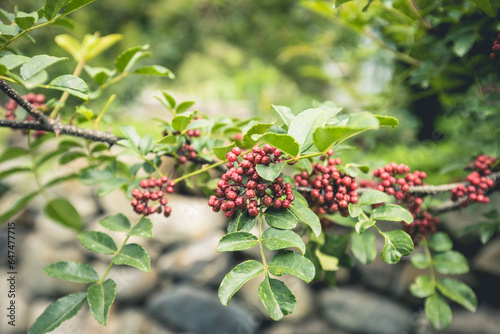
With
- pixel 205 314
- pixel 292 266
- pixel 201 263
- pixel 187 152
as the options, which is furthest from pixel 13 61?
pixel 205 314

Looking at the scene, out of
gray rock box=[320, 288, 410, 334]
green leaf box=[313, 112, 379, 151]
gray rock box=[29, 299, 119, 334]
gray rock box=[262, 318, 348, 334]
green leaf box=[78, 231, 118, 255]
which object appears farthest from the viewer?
gray rock box=[29, 299, 119, 334]

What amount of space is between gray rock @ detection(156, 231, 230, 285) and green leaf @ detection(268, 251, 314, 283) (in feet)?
5.81

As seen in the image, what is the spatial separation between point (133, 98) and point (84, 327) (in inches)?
92.1

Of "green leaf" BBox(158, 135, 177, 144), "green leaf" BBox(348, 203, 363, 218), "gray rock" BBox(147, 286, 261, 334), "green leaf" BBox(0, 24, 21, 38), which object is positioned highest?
"green leaf" BBox(0, 24, 21, 38)

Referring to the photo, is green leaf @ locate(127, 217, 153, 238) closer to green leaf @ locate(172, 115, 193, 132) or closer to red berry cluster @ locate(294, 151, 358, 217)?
green leaf @ locate(172, 115, 193, 132)

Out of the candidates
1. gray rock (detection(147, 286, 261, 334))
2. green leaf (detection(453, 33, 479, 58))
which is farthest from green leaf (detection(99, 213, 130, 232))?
gray rock (detection(147, 286, 261, 334))

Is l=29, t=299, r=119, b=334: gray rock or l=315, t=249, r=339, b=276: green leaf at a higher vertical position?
l=315, t=249, r=339, b=276: green leaf

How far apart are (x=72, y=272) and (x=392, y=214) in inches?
22.7

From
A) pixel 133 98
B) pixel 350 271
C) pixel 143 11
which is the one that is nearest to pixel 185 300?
pixel 350 271

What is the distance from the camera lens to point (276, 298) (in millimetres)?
445

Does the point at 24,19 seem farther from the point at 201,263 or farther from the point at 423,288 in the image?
the point at 201,263

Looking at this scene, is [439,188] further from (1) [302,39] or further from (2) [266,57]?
(2) [266,57]

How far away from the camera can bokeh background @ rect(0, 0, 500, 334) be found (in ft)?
2.65

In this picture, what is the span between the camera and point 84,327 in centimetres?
226
